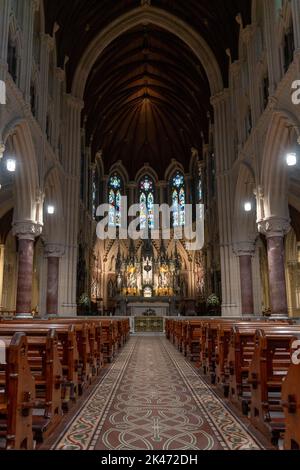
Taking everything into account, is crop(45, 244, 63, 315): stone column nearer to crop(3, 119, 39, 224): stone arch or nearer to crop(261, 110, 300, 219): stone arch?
crop(3, 119, 39, 224): stone arch

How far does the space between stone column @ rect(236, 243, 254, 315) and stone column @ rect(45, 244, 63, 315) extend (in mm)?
10040

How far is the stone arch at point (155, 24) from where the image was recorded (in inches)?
966

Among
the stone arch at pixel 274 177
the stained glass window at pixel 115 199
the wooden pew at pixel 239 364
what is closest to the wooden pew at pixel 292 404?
the wooden pew at pixel 239 364

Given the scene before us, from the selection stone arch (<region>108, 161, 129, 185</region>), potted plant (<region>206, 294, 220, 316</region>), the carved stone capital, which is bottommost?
potted plant (<region>206, 294, 220, 316</region>)

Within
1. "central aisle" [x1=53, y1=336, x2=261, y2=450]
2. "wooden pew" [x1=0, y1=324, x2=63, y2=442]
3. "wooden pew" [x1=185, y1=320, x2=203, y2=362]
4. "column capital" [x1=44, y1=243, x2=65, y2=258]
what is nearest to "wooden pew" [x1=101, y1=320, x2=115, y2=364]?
"wooden pew" [x1=185, y1=320, x2=203, y2=362]

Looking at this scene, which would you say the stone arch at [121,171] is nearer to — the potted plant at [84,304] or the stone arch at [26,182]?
the potted plant at [84,304]

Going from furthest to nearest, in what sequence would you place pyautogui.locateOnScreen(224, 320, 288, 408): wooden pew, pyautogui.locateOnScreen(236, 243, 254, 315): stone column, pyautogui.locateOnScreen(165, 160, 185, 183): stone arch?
pyautogui.locateOnScreen(165, 160, 185, 183): stone arch < pyautogui.locateOnScreen(236, 243, 254, 315): stone column < pyautogui.locateOnScreen(224, 320, 288, 408): wooden pew

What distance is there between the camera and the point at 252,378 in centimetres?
439

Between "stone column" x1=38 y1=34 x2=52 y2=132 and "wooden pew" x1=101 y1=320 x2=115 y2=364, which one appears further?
"stone column" x1=38 y1=34 x2=52 y2=132

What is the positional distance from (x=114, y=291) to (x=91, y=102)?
1589 centimetres

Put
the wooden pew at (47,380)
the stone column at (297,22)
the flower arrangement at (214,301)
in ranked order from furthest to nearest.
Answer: the flower arrangement at (214,301), the stone column at (297,22), the wooden pew at (47,380)

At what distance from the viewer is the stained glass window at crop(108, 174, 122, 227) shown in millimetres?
38531

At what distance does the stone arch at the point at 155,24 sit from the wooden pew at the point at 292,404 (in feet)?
77.6
